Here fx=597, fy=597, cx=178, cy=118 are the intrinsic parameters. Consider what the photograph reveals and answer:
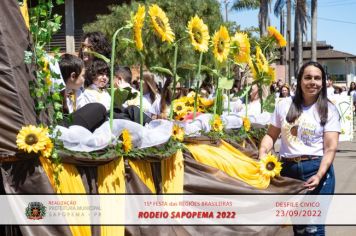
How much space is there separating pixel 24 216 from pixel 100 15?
19.8 meters

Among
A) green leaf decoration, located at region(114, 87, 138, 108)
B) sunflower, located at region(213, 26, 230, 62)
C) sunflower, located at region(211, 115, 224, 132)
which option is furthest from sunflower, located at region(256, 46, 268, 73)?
green leaf decoration, located at region(114, 87, 138, 108)

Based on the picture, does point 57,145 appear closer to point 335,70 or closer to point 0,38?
point 0,38

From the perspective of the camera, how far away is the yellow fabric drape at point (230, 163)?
17.1 feet

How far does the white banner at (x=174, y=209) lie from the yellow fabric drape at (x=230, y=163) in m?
0.17

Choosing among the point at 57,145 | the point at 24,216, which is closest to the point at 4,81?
the point at 57,145

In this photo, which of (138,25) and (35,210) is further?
(138,25)

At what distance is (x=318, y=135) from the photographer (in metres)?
4.33

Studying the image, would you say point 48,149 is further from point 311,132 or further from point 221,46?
point 221,46

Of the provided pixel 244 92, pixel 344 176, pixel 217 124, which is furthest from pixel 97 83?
pixel 344 176

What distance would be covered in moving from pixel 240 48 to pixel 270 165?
1981 mm

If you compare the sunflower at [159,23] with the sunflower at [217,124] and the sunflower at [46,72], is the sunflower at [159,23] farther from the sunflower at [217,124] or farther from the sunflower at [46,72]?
the sunflower at [217,124]

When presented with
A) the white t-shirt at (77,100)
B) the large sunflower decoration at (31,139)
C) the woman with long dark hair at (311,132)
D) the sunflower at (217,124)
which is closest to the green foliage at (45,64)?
the large sunflower decoration at (31,139)

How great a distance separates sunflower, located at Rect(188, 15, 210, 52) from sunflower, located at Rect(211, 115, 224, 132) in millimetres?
1124

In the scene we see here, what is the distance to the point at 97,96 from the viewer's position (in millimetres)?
5090
